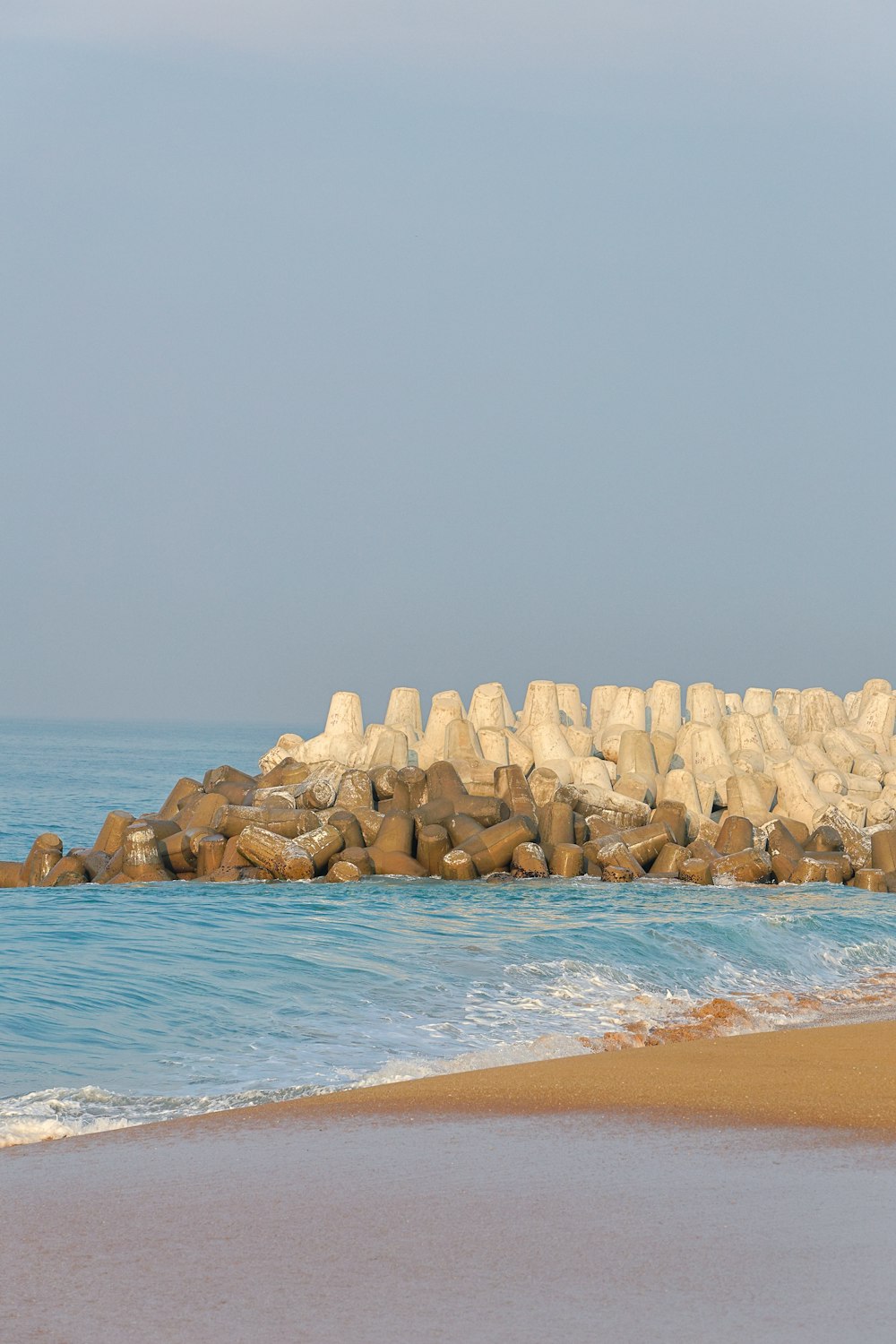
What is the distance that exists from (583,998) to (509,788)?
30.3 feet

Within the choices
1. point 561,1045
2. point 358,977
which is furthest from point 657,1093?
point 358,977

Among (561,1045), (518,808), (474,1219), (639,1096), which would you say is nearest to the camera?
(474,1219)

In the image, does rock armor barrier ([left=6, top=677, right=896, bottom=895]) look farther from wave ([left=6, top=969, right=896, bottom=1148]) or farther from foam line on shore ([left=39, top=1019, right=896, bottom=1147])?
foam line on shore ([left=39, top=1019, right=896, bottom=1147])

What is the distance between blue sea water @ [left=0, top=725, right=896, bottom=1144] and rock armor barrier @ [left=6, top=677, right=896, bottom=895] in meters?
0.65

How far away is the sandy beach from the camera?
407 centimetres

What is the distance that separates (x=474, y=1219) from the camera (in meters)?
5.03

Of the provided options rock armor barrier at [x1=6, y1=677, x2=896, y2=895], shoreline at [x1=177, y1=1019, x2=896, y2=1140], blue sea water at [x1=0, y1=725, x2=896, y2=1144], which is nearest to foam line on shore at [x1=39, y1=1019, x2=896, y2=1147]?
shoreline at [x1=177, y1=1019, x2=896, y2=1140]

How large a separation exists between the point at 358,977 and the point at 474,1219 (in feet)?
21.0

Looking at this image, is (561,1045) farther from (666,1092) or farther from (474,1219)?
(474,1219)

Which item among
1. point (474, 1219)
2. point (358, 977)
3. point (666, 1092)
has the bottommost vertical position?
point (358, 977)

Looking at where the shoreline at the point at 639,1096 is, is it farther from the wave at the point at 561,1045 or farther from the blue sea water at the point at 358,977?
the blue sea water at the point at 358,977

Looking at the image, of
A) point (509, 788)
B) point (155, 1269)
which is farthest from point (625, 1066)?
point (509, 788)

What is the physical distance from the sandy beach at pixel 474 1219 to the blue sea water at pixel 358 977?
3.15ft

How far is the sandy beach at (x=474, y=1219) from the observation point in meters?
4.07
